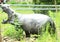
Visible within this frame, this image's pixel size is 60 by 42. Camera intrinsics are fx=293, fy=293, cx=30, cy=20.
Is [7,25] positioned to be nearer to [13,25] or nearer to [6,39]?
[13,25]

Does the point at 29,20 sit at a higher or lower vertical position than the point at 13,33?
higher

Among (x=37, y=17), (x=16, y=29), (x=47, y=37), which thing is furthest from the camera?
(x=37, y=17)

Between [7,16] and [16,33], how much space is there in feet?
3.83

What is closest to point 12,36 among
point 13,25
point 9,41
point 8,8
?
point 9,41

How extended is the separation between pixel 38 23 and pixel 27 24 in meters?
0.31

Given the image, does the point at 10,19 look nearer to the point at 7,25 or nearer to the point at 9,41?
the point at 7,25

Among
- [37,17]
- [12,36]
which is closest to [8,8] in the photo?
[37,17]

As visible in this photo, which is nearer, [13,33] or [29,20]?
[13,33]

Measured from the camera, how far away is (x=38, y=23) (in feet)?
22.9

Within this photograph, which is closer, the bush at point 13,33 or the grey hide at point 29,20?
the bush at point 13,33

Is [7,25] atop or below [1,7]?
below

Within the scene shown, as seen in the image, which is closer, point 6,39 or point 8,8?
point 6,39

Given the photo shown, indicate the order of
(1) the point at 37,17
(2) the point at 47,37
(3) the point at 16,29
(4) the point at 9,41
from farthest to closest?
(1) the point at 37,17 < (3) the point at 16,29 < (4) the point at 9,41 < (2) the point at 47,37

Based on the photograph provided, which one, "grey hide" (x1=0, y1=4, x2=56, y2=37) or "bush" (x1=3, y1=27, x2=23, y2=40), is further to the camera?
"grey hide" (x1=0, y1=4, x2=56, y2=37)
